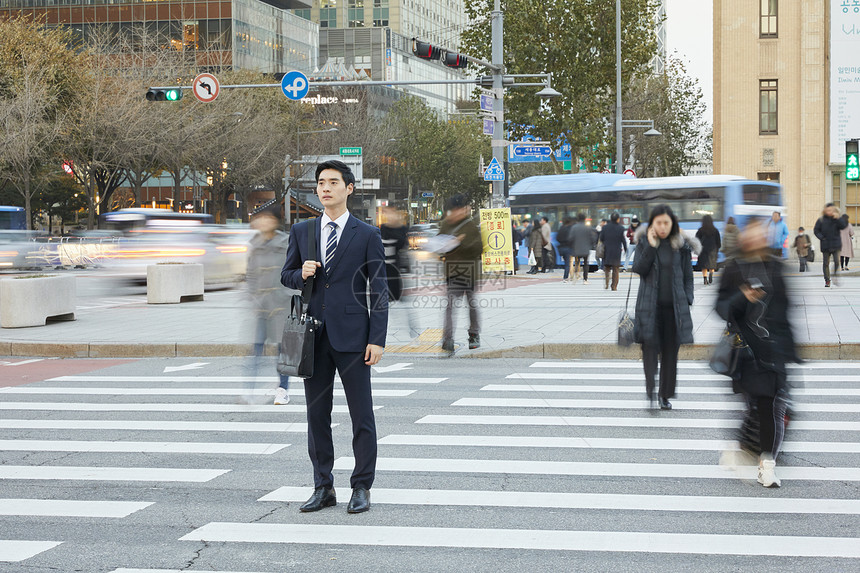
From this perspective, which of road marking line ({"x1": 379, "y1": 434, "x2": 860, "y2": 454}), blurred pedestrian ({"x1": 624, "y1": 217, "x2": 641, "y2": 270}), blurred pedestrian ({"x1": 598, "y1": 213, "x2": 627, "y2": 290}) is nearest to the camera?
road marking line ({"x1": 379, "y1": 434, "x2": 860, "y2": 454})

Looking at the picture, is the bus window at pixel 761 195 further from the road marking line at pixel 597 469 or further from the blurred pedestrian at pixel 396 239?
the road marking line at pixel 597 469

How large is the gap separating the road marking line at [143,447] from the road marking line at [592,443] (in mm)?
983

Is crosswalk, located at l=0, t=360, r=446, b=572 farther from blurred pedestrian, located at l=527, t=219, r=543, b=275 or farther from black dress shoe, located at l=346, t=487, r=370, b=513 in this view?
blurred pedestrian, located at l=527, t=219, r=543, b=275

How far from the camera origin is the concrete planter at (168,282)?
67.4ft

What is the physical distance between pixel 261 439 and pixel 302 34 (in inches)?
3664

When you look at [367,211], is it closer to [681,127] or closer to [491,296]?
[681,127]

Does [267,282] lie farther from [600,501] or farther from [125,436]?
[600,501]

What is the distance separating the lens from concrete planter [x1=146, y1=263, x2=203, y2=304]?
20547mm

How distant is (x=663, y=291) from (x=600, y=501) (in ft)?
9.01

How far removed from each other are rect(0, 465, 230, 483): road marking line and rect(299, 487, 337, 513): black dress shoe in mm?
1134

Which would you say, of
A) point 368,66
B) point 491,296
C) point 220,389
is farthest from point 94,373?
point 368,66

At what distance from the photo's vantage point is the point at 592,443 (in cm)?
738

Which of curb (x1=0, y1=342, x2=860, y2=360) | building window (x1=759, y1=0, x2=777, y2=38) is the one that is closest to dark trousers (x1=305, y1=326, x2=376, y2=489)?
curb (x1=0, y1=342, x2=860, y2=360)

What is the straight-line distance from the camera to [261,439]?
7664mm
